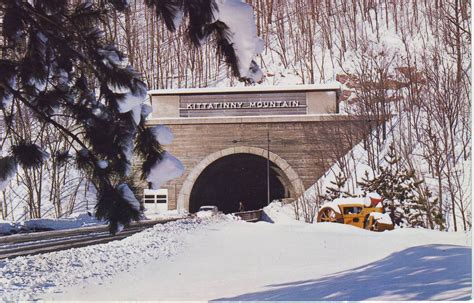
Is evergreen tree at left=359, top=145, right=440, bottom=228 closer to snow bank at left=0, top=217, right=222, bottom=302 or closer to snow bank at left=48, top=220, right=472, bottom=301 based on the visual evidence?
snow bank at left=48, top=220, right=472, bottom=301

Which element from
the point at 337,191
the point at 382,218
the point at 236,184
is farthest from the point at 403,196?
the point at 236,184

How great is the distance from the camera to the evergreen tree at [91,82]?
287 cm

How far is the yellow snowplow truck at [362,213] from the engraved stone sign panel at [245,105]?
3.63 meters

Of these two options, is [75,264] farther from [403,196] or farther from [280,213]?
[280,213]

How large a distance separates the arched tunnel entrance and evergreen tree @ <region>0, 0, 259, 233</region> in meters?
12.9

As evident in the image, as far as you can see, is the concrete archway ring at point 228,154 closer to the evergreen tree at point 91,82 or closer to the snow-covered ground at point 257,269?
the snow-covered ground at point 257,269

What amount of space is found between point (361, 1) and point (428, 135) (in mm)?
2705

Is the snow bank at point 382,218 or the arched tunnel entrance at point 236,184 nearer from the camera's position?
the snow bank at point 382,218

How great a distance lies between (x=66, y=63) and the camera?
11.5ft

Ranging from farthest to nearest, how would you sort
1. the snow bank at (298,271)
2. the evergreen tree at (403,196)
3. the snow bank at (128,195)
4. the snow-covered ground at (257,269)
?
the evergreen tree at (403,196) < the snow-covered ground at (257,269) < the snow bank at (298,271) < the snow bank at (128,195)

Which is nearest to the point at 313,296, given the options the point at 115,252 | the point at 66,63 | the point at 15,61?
the point at 66,63

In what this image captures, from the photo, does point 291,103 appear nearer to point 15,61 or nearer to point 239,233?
point 239,233

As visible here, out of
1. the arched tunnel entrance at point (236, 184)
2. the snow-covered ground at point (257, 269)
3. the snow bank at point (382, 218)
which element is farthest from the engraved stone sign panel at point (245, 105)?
the snow-covered ground at point (257, 269)

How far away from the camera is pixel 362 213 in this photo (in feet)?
35.8
